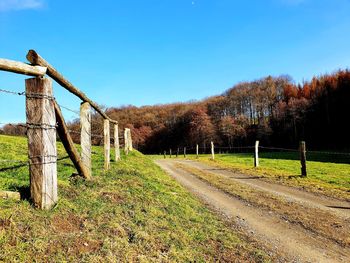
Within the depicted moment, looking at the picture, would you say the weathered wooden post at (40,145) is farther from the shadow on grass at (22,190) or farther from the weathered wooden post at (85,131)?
the weathered wooden post at (85,131)

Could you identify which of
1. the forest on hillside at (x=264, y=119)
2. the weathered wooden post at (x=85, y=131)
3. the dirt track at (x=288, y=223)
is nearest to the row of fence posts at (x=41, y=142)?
the weathered wooden post at (x=85, y=131)

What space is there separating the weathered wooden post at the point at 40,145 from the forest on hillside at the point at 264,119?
70255mm

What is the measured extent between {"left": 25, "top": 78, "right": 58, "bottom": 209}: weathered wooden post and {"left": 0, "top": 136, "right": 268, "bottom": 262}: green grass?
0.22 meters

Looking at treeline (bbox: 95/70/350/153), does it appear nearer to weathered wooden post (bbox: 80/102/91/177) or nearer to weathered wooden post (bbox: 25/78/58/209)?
weathered wooden post (bbox: 80/102/91/177)

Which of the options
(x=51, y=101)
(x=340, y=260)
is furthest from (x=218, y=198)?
(x=51, y=101)

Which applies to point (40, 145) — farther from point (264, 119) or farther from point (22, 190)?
point (264, 119)

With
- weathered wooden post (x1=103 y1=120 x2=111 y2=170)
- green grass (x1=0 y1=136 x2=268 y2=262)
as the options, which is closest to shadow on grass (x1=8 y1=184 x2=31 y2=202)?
green grass (x1=0 y1=136 x2=268 y2=262)

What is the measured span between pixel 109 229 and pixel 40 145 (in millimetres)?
1736

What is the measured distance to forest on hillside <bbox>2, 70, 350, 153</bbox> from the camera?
2955 inches

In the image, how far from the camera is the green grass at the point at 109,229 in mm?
3799

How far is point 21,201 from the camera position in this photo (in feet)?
15.3

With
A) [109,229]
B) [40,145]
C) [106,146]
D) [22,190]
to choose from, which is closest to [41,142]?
[40,145]

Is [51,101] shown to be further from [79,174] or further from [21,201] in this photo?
[79,174]

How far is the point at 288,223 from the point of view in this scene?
7.63 meters
